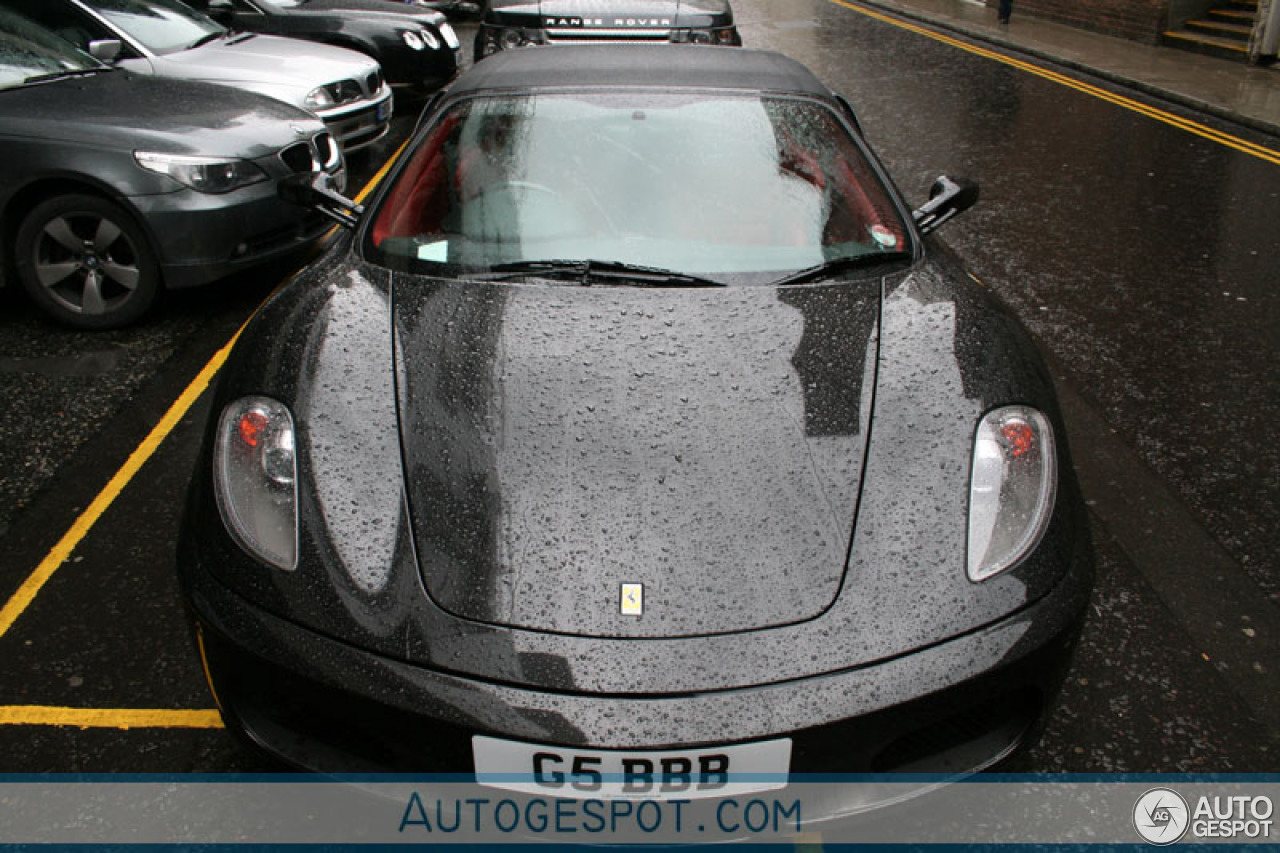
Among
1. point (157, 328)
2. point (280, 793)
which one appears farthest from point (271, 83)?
point (280, 793)

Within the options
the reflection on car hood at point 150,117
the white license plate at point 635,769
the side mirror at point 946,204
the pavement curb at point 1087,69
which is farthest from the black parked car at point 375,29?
the white license plate at point 635,769

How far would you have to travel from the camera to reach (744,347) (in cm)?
239

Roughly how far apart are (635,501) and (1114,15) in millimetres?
16942

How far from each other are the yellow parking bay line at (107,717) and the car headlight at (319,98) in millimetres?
5466

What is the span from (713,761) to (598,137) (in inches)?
76.2

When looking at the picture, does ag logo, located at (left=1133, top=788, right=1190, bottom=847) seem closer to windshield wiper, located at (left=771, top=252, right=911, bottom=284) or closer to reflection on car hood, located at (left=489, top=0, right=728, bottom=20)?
windshield wiper, located at (left=771, top=252, right=911, bottom=284)

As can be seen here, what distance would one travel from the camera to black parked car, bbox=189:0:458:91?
949 centimetres

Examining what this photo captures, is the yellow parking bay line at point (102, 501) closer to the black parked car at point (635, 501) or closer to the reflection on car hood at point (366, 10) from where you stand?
the black parked car at point (635, 501)

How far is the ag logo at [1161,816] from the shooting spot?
2.20 m

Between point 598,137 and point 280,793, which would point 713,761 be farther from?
point 598,137

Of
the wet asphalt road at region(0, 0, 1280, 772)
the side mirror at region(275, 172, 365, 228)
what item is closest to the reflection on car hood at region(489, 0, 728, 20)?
the wet asphalt road at region(0, 0, 1280, 772)

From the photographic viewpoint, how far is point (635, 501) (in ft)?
6.72

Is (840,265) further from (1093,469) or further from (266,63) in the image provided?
(266,63)

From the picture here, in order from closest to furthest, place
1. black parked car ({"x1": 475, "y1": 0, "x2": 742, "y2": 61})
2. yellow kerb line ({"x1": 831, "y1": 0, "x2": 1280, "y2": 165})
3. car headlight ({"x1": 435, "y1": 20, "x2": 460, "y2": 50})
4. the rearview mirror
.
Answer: black parked car ({"x1": 475, "y1": 0, "x2": 742, "y2": 61}), the rearview mirror, yellow kerb line ({"x1": 831, "y1": 0, "x2": 1280, "y2": 165}), car headlight ({"x1": 435, "y1": 20, "x2": 460, "y2": 50})
